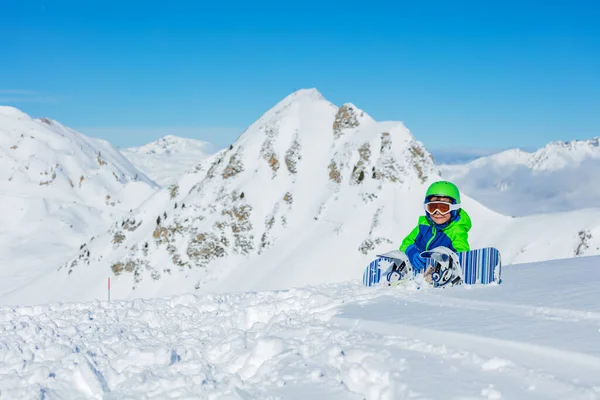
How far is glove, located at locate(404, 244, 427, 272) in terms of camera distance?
9520mm

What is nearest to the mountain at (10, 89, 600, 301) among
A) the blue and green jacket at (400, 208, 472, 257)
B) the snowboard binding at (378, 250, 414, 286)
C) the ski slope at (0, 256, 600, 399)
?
the blue and green jacket at (400, 208, 472, 257)

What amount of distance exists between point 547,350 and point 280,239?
59.0 metres

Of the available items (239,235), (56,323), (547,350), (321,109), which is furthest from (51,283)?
(547,350)

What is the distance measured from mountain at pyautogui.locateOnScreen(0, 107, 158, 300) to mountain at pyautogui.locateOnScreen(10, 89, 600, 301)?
23.8m

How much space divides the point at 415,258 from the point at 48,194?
492ft

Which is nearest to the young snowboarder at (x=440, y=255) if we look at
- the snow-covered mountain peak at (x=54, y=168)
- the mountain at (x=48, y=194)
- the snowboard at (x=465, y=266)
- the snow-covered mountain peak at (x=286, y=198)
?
the snowboard at (x=465, y=266)

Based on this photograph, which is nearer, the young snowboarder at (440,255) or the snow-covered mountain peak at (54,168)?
the young snowboarder at (440,255)

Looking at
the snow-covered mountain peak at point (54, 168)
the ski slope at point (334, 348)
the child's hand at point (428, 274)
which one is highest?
the snow-covered mountain peak at point (54, 168)

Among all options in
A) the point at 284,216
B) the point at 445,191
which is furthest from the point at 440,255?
the point at 284,216

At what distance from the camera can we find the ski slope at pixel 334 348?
455 centimetres

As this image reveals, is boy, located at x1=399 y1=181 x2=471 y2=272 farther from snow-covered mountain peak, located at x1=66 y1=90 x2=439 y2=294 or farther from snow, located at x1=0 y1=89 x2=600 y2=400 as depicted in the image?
snow-covered mountain peak, located at x1=66 y1=90 x2=439 y2=294

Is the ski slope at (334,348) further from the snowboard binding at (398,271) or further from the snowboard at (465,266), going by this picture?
the snowboard binding at (398,271)

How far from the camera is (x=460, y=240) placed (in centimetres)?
945

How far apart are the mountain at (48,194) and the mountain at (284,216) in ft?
78.2
